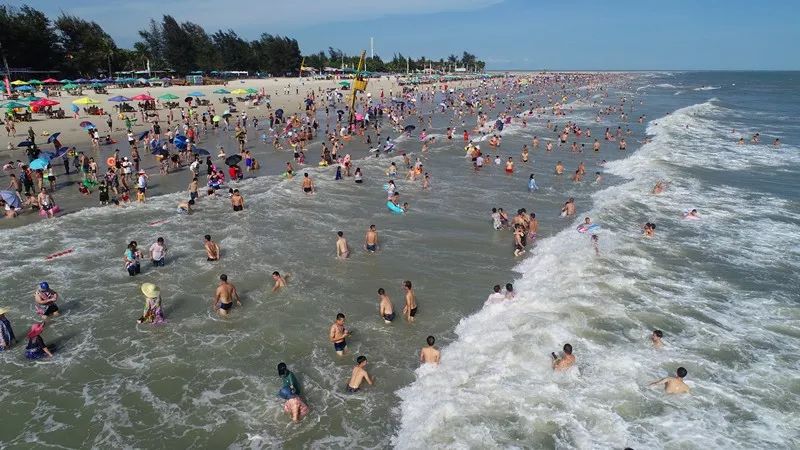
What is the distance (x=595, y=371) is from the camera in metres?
9.05

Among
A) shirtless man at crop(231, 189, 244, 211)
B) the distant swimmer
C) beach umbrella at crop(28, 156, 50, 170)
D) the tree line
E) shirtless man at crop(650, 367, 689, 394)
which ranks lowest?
shirtless man at crop(650, 367, 689, 394)

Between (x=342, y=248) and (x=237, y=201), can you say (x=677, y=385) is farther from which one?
(x=237, y=201)

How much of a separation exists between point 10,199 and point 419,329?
14167mm

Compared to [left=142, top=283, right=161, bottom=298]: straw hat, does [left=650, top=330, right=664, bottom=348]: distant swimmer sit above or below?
below

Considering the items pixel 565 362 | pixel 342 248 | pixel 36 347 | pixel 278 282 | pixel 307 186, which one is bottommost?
pixel 565 362

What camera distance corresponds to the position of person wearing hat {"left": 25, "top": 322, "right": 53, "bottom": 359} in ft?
29.9

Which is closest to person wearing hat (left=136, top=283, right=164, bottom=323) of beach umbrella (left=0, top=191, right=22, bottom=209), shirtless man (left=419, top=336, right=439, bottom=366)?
shirtless man (left=419, top=336, right=439, bottom=366)

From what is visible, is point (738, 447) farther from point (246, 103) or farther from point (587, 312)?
point (246, 103)

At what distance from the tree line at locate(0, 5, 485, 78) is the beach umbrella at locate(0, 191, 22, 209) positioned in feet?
158

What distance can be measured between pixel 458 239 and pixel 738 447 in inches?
354

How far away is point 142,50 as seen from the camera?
276 ft

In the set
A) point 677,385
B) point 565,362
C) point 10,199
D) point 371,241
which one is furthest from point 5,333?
point 677,385

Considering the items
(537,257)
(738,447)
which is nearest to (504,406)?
(738,447)

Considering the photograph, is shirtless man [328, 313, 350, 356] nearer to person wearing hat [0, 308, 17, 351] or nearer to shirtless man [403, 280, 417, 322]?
shirtless man [403, 280, 417, 322]
